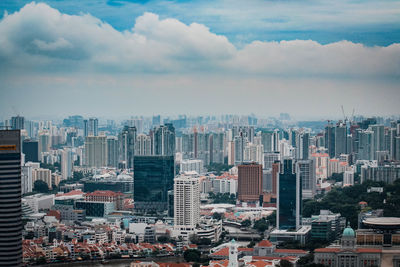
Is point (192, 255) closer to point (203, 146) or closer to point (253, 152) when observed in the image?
point (253, 152)

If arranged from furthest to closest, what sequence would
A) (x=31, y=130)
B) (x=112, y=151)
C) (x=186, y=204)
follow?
(x=112, y=151) < (x=31, y=130) < (x=186, y=204)

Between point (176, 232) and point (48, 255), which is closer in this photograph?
point (48, 255)

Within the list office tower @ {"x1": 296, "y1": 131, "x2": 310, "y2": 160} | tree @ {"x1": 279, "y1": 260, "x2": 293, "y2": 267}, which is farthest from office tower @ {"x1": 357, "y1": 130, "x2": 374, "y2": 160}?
tree @ {"x1": 279, "y1": 260, "x2": 293, "y2": 267}

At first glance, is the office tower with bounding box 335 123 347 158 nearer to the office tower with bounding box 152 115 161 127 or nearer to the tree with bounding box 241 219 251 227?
the office tower with bounding box 152 115 161 127

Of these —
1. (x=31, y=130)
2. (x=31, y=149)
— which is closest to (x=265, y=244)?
(x=31, y=130)

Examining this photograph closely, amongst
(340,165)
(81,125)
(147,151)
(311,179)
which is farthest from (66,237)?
(81,125)

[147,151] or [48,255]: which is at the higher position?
[147,151]

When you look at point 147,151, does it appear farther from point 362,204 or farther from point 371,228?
point 371,228

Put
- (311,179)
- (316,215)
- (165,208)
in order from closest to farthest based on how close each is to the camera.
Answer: (316,215), (165,208), (311,179)
